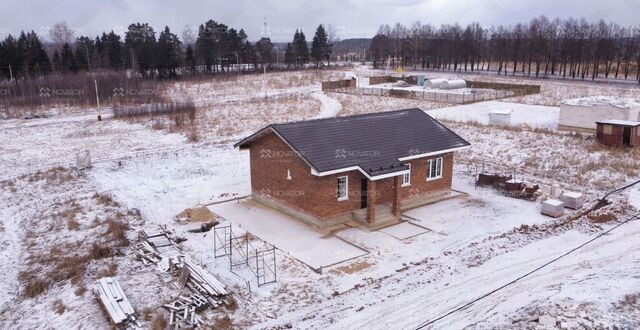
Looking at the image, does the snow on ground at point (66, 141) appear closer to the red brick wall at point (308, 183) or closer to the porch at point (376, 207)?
the red brick wall at point (308, 183)

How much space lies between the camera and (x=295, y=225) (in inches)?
690

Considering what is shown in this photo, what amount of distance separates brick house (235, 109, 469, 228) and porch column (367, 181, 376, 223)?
0.03 metres

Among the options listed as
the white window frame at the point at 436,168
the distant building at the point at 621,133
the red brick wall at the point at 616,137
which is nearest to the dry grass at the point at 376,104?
the red brick wall at the point at 616,137

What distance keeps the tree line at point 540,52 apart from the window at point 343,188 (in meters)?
61.2

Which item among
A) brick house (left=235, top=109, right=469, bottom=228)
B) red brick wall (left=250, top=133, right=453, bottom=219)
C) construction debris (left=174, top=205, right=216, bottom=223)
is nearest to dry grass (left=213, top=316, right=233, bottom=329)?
brick house (left=235, top=109, right=469, bottom=228)

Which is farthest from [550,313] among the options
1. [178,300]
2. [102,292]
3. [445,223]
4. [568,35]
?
[568,35]

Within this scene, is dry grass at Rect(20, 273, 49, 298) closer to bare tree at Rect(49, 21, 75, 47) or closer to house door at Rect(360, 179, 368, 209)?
house door at Rect(360, 179, 368, 209)

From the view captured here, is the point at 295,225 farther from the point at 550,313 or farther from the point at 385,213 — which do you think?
Result: the point at 550,313

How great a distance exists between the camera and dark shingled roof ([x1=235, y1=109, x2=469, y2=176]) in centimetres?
1703

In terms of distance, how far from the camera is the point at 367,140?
1859 cm

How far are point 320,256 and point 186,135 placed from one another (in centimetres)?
2108

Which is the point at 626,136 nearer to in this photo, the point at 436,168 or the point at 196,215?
the point at 436,168

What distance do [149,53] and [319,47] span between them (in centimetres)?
3935

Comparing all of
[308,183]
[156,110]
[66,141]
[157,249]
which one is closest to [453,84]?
[156,110]
